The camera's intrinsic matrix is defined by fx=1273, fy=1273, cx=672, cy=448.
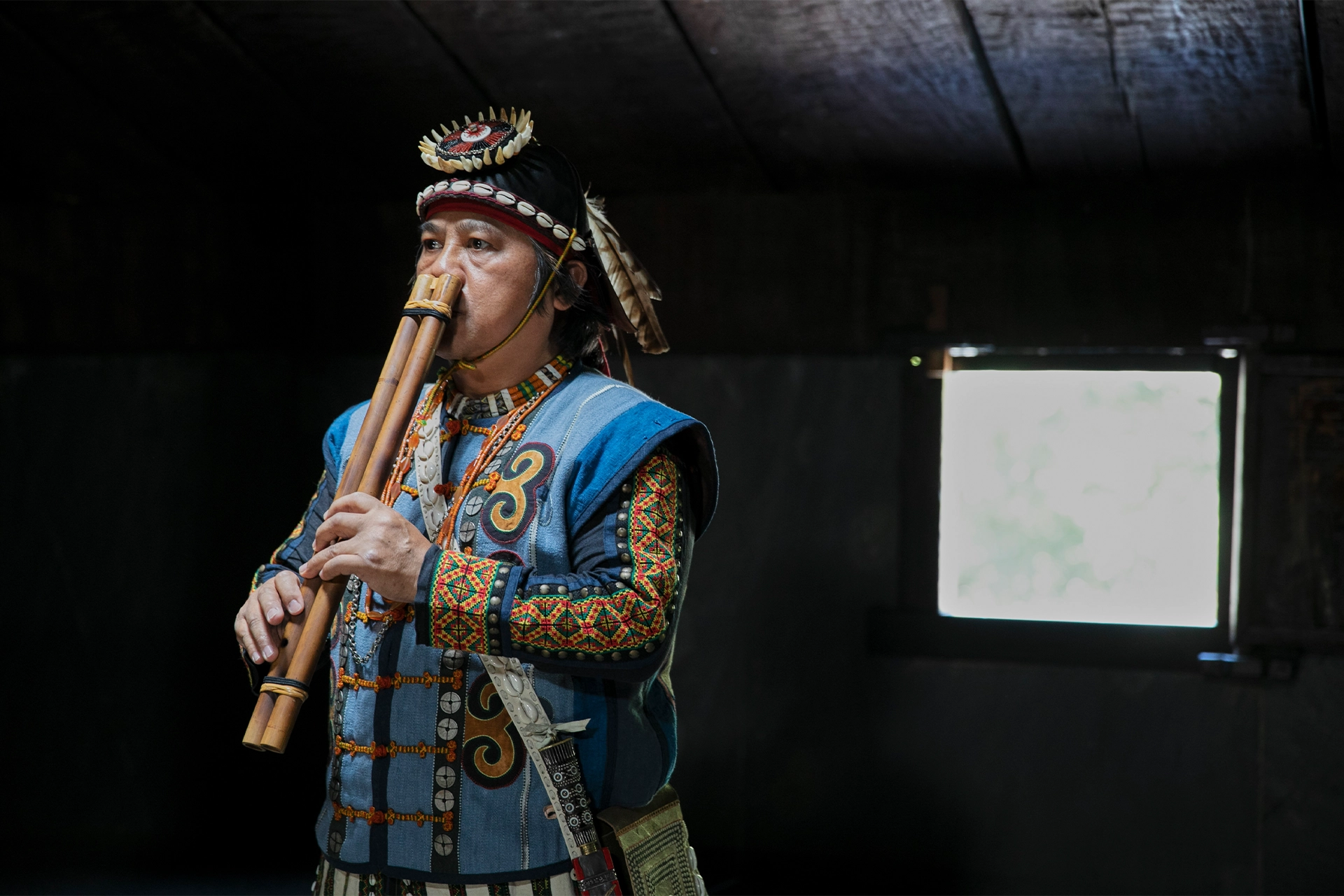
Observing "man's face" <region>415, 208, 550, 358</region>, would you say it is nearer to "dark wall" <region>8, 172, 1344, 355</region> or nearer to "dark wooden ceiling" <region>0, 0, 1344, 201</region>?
"dark wooden ceiling" <region>0, 0, 1344, 201</region>

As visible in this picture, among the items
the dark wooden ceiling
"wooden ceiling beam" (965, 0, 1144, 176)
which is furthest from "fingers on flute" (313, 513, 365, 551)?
"wooden ceiling beam" (965, 0, 1144, 176)

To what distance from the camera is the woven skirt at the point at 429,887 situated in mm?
1701

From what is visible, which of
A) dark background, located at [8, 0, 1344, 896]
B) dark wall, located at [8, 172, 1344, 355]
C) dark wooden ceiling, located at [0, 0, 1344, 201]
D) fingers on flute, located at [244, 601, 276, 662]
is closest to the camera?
fingers on flute, located at [244, 601, 276, 662]

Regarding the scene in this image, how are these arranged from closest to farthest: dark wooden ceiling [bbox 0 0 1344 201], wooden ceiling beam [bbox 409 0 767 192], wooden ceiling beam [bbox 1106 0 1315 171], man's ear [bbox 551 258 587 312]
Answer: man's ear [bbox 551 258 587 312] < wooden ceiling beam [bbox 1106 0 1315 171] < dark wooden ceiling [bbox 0 0 1344 201] < wooden ceiling beam [bbox 409 0 767 192]

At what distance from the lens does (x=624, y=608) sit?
1576 millimetres

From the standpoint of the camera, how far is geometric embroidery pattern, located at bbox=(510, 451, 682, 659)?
156 centimetres

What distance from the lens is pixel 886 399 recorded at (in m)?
3.74

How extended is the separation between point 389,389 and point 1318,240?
2709 mm

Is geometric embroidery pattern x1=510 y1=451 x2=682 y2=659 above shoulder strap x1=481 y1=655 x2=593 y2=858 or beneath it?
above

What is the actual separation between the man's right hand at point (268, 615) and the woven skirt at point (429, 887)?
34 cm

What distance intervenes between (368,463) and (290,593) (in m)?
0.20

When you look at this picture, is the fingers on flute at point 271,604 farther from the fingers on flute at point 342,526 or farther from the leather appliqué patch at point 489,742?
the leather appliqué patch at point 489,742

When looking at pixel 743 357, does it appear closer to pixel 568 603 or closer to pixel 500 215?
pixel 500 215

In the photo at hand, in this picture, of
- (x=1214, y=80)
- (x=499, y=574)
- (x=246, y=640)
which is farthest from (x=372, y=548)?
(x=1214, y=80)
